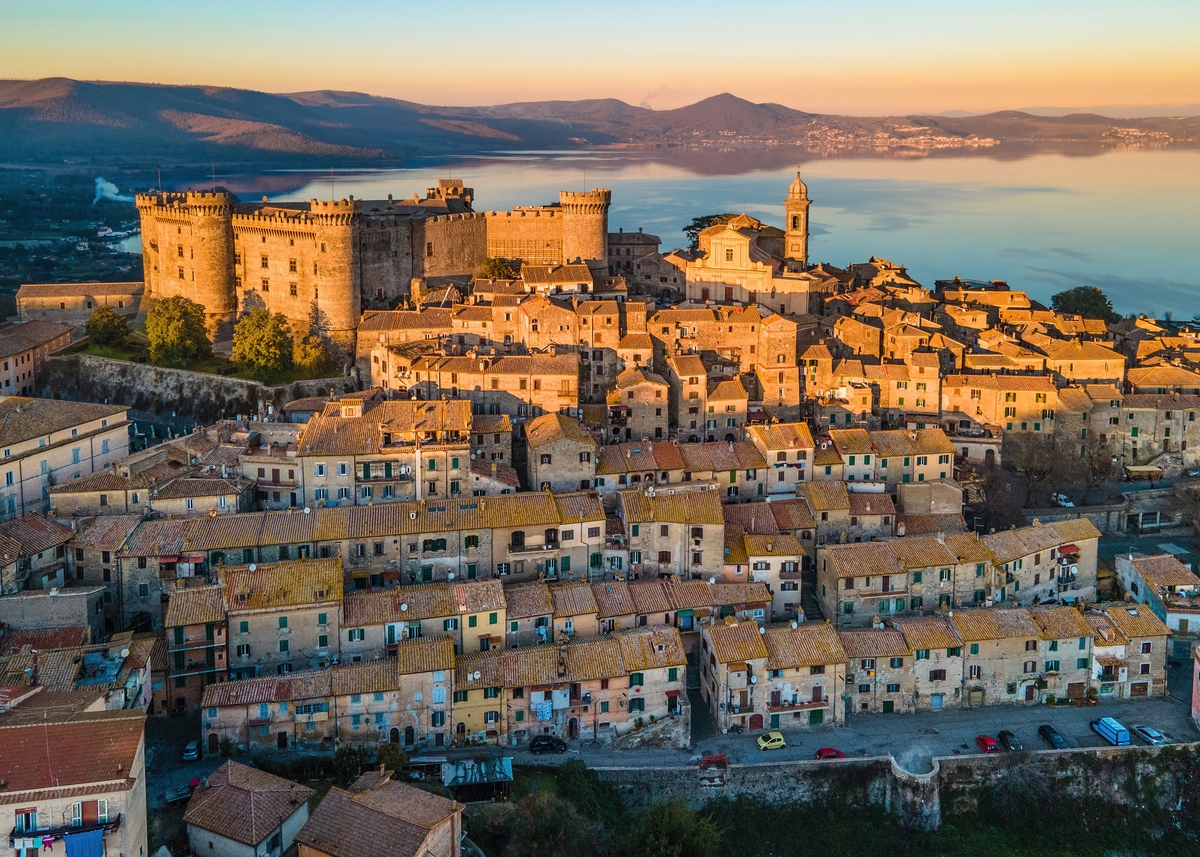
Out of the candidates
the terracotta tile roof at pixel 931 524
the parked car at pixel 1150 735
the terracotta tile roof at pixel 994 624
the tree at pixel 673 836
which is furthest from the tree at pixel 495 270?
the parked car at pixel 1150 735

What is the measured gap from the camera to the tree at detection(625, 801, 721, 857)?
76.1ft

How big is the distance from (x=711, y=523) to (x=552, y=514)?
4276 millimetres

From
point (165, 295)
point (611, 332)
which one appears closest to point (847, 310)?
point (611, 332)

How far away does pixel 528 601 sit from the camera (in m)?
28.8

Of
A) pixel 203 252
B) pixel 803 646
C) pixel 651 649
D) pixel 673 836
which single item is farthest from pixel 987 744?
pixel 203 252

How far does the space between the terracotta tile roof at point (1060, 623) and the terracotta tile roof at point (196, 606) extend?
65.8 feet

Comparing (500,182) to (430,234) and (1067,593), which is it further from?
(1067,593)

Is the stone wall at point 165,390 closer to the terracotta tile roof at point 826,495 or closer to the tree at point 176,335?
the tree at point 176,335

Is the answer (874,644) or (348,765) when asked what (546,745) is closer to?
(348,765)

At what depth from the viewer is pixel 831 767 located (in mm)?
26312

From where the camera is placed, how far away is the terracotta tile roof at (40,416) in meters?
32.8

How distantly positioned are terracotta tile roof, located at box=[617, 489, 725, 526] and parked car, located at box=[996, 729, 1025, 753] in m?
8.66

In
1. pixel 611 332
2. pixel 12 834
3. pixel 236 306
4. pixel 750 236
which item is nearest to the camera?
pixel 12 834

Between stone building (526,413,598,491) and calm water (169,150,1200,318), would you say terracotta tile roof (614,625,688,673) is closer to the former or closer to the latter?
stone building (526,413,598,491)
